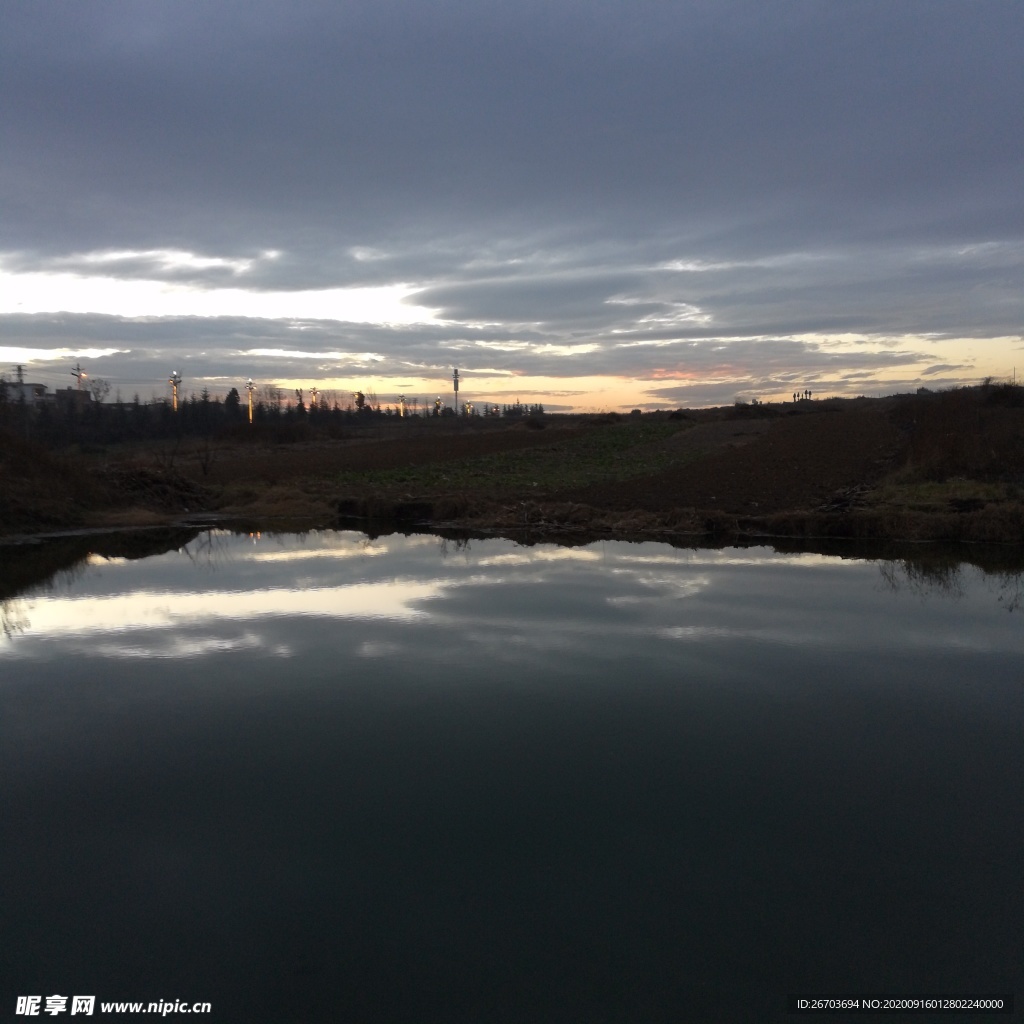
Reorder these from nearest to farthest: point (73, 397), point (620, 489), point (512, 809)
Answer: point (512, 809) → point (620, 489) → point (73, 397)

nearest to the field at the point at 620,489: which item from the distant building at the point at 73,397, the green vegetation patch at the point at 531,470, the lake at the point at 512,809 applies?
the green vegetation patch at the point at 531,470

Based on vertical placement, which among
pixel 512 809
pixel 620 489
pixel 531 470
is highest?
pixel 531 470

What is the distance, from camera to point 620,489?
27.1 m

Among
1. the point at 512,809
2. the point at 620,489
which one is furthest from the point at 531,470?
the point at 512,809

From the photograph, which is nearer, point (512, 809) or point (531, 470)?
point (512, 809)

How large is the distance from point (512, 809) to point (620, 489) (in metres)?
21.5

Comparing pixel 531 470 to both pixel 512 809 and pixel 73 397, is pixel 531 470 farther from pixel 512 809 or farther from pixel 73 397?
pixel 73 397

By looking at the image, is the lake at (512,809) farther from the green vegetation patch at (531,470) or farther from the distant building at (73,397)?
the distant building at (73,397)

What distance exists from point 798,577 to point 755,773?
8.51m

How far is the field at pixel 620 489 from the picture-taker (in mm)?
19828

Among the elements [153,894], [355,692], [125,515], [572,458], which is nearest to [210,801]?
[153,894]

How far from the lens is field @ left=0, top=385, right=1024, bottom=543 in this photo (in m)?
19.8

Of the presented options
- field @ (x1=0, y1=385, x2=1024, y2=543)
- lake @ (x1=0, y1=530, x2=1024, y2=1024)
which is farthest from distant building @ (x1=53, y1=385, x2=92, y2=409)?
lake @ (x1=0, y1=530, x2=1024, y2=1024)

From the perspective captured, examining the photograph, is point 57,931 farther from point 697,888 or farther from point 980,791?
point 980,791
